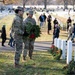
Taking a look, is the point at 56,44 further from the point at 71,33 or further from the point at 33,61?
the point at 71,33

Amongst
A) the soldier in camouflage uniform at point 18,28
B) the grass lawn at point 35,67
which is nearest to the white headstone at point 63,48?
the grass lawn at point 35,67

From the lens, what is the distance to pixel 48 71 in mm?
12750

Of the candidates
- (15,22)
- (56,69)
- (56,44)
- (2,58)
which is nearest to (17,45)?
(15,22)

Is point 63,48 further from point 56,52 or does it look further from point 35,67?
point 35,67

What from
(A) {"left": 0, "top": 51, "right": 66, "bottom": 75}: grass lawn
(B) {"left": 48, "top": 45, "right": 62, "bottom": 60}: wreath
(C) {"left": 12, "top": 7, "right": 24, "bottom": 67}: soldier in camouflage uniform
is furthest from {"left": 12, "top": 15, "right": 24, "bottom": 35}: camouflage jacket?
(B) {"left": 48, "top": 45, "right": 62, "bottom": 60}: wreath

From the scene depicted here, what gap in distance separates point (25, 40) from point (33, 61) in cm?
101

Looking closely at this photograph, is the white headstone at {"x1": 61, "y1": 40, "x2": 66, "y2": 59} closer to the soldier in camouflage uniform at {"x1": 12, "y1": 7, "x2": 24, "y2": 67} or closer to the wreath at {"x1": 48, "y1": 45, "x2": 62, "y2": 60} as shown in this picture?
the wreath at {"x1": 48, "y1": 45, "x2": 62, "y2": 60}

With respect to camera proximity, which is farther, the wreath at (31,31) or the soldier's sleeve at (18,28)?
the wreath at (31,31)

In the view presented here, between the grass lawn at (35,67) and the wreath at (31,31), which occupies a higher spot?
the wreath at (31,31)

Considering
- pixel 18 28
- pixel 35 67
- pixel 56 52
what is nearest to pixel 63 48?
pixel 56 52

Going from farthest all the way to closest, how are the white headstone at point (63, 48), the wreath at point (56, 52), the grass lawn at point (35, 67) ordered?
the white headstone at point (63, 48) < the wreath at point (56, 52) < the grass lawn at point (35, 67)

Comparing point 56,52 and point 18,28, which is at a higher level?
point 18,28

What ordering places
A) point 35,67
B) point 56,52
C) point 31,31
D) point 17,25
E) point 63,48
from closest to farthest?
point 17,25, point 35,67, point 31,31, point 63,48, point 56,52

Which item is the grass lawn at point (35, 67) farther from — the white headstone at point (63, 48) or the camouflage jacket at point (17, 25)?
the camouflage jacket at point (17, 25)
